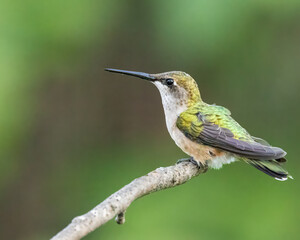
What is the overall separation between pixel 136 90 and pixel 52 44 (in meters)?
2.01

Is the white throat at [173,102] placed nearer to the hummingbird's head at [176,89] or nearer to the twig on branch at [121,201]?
the hummingbird's head at [176,89]

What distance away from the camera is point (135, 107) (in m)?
7.70

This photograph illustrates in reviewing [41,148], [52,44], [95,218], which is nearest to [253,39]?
[52,44]

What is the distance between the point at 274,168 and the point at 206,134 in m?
0.67

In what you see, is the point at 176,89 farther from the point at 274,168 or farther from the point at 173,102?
the point at 274,168

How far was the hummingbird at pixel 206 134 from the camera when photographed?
3777mm

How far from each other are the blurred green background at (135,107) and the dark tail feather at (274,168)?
5.42 feet

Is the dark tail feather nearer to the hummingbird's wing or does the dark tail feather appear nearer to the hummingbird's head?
the hummingbird's wing

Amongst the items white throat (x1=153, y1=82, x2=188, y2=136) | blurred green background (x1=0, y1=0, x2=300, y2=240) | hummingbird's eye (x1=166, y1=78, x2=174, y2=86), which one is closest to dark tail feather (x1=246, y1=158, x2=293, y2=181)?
white throat (x1=153, y1=82, x2=188, y2=136)

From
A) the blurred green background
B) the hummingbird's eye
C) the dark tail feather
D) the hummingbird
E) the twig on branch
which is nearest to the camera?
the twig on branch

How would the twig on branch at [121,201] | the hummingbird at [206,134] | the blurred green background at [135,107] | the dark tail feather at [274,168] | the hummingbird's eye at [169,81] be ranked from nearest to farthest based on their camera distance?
the twig on branch at [121,201]
the dark tail feather at [274,168]
the hummingbird at [206,134]
the hummingbird's eye at [169,81]
the blurred green background at [135,107]

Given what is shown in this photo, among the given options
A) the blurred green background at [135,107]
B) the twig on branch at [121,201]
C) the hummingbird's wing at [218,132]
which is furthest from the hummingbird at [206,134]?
the blurred green background at [135,107]

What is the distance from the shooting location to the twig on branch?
2.03 m

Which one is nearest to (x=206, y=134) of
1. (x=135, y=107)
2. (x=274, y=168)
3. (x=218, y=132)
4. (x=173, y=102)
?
(x=218, y=132)
